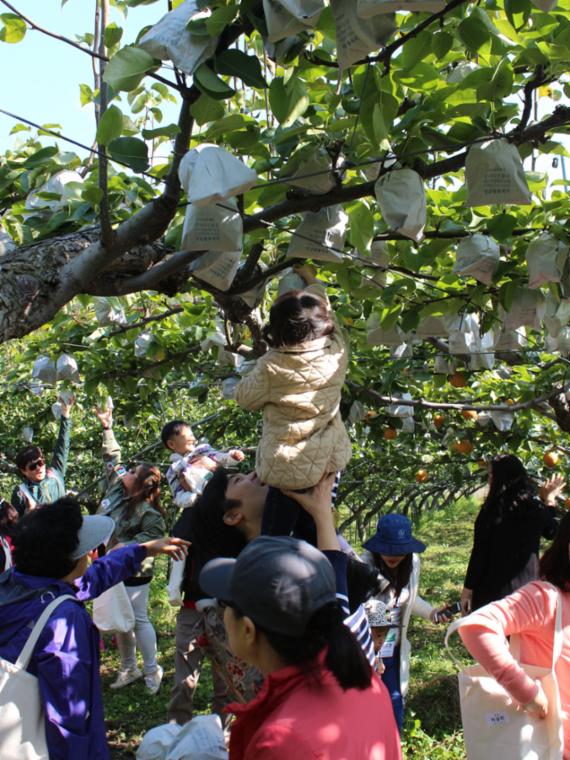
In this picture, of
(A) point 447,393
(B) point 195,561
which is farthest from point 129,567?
(A) point 447,393

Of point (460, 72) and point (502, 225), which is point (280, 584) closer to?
point (460, 72)

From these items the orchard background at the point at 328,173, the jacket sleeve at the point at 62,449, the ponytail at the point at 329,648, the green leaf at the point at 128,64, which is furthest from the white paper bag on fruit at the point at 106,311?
the ponytail at the point at 329,648

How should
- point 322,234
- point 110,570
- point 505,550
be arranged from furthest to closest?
point 505,550 → point 110,570 → point 322,234

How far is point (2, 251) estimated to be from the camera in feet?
7.99

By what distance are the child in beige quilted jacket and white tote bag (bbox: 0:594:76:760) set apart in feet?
2.36

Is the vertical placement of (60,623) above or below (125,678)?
above

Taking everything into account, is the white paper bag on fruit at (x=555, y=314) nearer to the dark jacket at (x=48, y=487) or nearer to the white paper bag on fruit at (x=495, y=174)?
the white paper bag on fruit at (x=495, y=174)

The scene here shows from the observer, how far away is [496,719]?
7.02 ft

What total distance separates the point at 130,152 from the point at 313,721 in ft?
4.64

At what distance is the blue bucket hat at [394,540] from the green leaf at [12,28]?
234 cm

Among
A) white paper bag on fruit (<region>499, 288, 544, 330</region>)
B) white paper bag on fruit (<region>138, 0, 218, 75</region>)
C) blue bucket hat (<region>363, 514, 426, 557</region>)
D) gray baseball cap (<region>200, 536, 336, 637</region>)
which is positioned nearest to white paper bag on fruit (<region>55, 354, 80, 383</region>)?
blue bucket hat (<region>363, 514, 426, 557</region>)

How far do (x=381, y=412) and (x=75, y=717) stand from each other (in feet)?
13.9

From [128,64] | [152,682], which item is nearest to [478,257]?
[128,64]

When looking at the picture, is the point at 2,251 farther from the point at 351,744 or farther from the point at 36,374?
the point at 36,374
